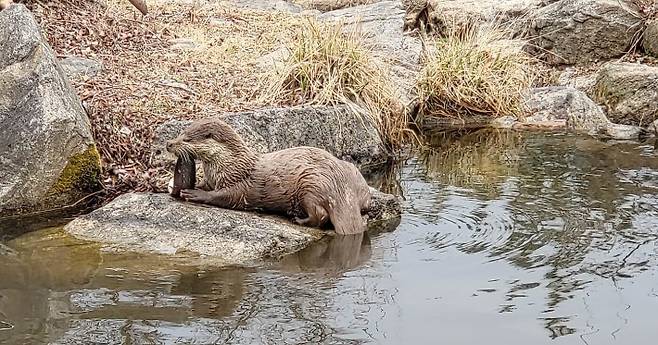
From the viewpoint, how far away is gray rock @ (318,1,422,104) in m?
11.5

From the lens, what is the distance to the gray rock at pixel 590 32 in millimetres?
14664

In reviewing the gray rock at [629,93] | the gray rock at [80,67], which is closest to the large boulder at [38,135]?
the gray rock at [80,67]

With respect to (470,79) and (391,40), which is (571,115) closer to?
(470,79)

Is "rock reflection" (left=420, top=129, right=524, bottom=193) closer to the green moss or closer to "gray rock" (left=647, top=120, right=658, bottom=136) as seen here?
"gray rock" (left=647, top=120, right=658, bottom=136)

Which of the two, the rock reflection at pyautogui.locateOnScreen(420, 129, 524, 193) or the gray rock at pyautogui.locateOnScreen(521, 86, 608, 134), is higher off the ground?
the gray rock at pyautogui.locateOnScreen(521, 86, 608, 134)

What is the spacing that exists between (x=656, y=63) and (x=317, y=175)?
8.78m

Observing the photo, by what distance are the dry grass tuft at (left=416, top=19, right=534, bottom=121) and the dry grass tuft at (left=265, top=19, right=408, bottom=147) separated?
1487 mm

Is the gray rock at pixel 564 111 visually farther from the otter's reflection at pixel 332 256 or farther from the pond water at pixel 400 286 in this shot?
the otter's reflection at pixel 332 256

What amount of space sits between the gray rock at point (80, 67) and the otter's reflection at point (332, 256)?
13.1ft

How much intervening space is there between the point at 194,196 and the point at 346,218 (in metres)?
1.11

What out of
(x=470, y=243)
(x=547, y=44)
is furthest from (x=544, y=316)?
(x=547, y=44)

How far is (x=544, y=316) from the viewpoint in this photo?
17.4ft

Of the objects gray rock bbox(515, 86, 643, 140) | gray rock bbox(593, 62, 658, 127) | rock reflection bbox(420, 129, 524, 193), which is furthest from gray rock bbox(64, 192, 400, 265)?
gray rock bbox(593, 62, 658, 127)

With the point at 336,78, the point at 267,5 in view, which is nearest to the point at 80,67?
the point at 336,78
